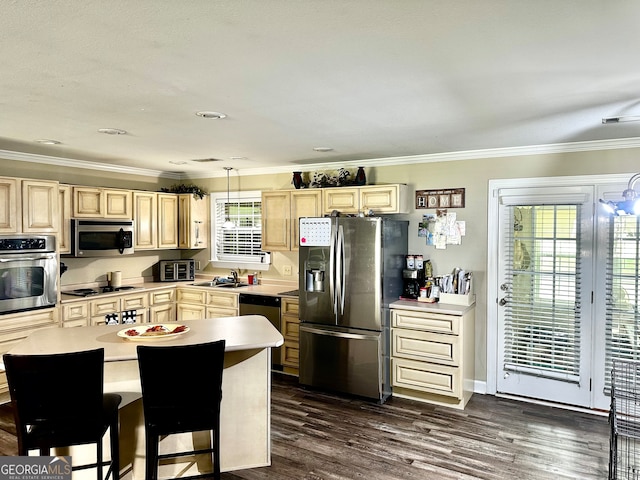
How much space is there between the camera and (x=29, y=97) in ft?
8.75

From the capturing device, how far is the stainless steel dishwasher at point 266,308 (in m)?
5.14

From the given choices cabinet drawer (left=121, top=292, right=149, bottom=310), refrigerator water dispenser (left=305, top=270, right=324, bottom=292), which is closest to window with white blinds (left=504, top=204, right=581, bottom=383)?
refrigerator water dispenser (left=305, top=270, right=324, bottom=292)

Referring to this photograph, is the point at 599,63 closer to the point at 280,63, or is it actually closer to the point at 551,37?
the point at 551,37

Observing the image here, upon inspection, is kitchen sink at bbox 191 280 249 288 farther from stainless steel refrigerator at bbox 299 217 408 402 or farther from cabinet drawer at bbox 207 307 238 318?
stainless steel refrigerator at bbox 299 217 408 402

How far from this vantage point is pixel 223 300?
5.51 m

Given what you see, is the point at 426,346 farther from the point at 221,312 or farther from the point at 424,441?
the point at 221,312

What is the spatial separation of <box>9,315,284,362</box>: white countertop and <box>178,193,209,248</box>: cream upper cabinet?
2.96 metres

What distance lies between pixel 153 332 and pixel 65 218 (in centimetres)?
266

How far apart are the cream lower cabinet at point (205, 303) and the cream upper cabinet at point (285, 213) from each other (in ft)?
2.59

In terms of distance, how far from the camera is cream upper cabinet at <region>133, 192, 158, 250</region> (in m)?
5.61

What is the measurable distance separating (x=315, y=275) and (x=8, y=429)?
9.56ft

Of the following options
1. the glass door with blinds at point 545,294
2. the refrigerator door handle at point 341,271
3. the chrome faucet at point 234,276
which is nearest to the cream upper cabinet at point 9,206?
the chrome faucet at point 234,276

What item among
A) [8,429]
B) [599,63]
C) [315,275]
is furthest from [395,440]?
[8,429]

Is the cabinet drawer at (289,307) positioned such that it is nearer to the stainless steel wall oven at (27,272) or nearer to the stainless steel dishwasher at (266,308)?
the stainless steel dishwasher at (266,308)
